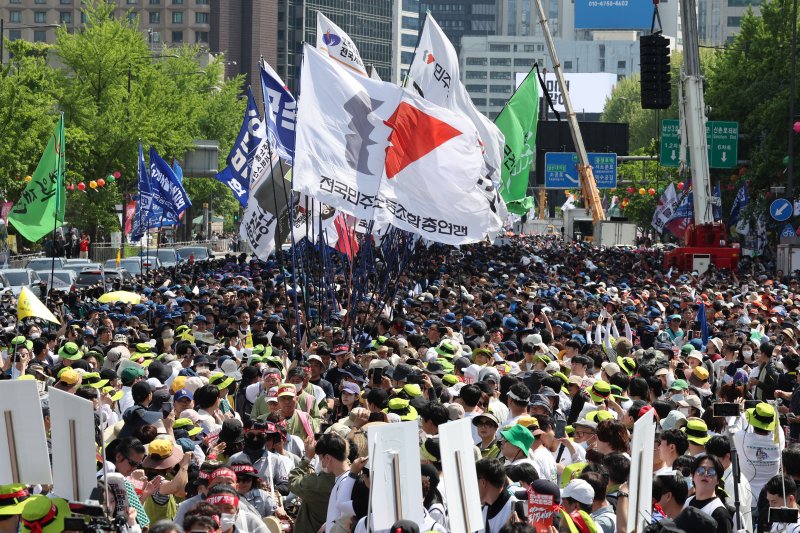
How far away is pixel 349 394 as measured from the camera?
1159cm

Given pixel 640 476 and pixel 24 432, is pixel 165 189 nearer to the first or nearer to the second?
pixel 24 432

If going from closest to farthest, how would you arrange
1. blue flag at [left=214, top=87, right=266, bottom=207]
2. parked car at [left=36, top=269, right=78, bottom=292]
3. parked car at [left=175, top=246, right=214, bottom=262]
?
1. blue flag at [left=214, top=87, right=266, bottom=207]
2. parked car at [left=36, top=269, right=78, bottom=292]
3. parked car at [left=175, top=246, right=214, bottom=262]

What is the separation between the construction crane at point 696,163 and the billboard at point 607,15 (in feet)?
323

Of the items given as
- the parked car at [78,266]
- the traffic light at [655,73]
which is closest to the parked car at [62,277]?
the parked car at [78,266]

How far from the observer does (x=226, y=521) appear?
23.5ft

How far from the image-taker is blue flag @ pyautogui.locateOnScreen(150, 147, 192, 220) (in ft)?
107

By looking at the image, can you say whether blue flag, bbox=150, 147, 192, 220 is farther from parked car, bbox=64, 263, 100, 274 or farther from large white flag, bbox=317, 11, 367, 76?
large white flag, bbox=317, 11, 367, 76

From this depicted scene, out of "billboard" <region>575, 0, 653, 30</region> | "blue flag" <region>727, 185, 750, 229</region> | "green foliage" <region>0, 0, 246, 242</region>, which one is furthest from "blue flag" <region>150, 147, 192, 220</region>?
"billboard" <region>575, 0, 653, 30</region>

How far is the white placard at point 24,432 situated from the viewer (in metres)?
7.45

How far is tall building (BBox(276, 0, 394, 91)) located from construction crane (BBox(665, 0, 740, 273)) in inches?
4450

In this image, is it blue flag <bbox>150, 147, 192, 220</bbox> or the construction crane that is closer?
blue flag <bbox>150, 147, 192, 220</bbox>

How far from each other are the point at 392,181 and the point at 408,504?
30.1 feet

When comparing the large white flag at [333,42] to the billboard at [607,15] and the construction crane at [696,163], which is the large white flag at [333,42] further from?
the billboard at [607,15]

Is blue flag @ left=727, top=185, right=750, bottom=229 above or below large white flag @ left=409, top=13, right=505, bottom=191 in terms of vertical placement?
below
